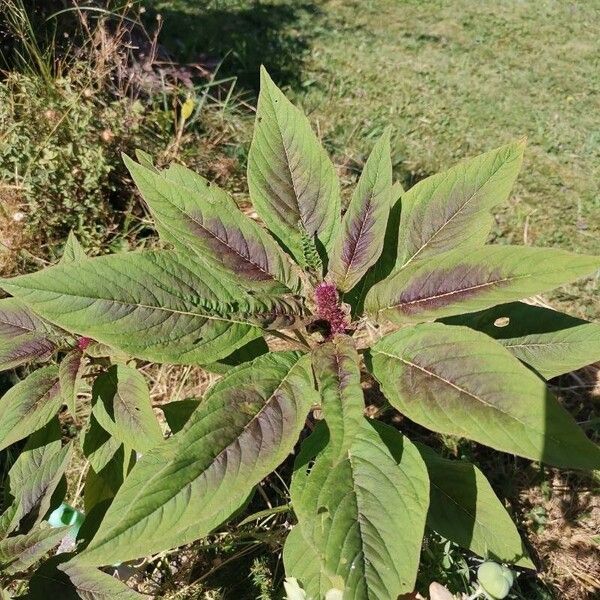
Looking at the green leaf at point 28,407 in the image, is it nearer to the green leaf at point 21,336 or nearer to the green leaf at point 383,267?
the green leaf at point 21,336

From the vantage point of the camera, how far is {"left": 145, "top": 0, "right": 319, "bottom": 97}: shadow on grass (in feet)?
14.8

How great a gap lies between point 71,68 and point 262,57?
1755 mm

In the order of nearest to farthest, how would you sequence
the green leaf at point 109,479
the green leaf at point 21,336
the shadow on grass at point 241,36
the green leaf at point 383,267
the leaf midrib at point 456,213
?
the leaf midrib at point 456,213 < the green leaf at point 383,267 < the green leaf at point 21,336 < the green leaf at point 109,479 < the shadow on grass at point 241,36

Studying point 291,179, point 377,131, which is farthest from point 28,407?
point 377,131

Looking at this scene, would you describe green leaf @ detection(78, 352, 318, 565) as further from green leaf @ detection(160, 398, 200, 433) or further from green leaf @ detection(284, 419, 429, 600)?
green leaf @ detection(160, 398, 200, 433)

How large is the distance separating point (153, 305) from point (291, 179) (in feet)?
1.38

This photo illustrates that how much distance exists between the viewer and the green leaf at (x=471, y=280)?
3.09ft

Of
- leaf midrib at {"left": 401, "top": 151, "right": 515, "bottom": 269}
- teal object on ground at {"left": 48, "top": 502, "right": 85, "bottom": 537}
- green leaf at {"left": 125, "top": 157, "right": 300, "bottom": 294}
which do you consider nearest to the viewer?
green leaf at {"left": 125, "top": 157, "right": 300, "bottom": 294}

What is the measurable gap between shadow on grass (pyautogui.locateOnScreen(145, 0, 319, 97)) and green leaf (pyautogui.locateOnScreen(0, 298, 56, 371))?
3.09 metres

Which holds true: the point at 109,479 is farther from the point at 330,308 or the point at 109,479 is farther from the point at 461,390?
the point at 461,390

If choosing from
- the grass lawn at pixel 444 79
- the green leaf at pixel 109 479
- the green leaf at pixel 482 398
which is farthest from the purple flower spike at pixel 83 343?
the grass lawn at pixel 444 79

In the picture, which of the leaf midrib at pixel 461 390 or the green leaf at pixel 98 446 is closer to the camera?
the leaf midrib at pixel 461 390

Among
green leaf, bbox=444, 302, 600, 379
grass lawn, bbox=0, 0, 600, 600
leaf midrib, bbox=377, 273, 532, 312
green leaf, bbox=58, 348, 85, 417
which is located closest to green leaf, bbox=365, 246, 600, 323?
leaf midrib, bbox=377, 273, 532, 312

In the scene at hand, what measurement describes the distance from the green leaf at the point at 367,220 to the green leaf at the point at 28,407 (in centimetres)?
71
